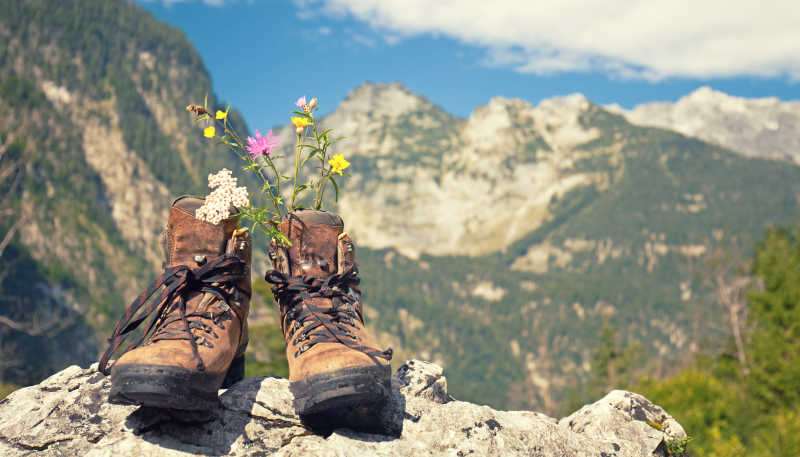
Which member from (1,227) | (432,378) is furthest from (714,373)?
(1,227)

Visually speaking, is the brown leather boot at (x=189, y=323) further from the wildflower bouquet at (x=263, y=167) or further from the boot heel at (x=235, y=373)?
the wildflower bouquet at (x=263, y=167)

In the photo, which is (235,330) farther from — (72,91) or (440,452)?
(72,91)

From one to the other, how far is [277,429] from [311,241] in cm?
136

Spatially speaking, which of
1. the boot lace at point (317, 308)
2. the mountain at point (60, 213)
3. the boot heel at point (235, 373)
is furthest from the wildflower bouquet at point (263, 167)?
the mountain at point (60, 213)

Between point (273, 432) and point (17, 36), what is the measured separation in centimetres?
22866

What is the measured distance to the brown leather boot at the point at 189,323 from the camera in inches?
124

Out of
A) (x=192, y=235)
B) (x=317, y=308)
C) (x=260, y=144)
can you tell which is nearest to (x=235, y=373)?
(x=317, y=308)

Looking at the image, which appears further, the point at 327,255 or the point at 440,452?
the point at 327,255

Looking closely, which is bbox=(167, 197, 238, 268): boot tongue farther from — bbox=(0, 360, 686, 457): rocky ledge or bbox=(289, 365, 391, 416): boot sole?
bbox=(289, 365, 391, 416): boot sole

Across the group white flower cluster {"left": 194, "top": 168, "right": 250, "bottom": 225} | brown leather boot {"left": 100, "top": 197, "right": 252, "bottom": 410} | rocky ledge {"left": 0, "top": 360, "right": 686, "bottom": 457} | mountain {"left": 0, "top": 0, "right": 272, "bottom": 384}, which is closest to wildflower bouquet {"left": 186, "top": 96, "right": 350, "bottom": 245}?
white flower cluster {"left": 194, "top": 168, "right": 250, "bottom": 225}

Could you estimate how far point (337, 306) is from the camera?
406cm

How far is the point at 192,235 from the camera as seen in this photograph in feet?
13.4

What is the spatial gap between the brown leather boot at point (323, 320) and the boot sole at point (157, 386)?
1.95ft

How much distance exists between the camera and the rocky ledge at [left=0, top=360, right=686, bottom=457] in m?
3.36
